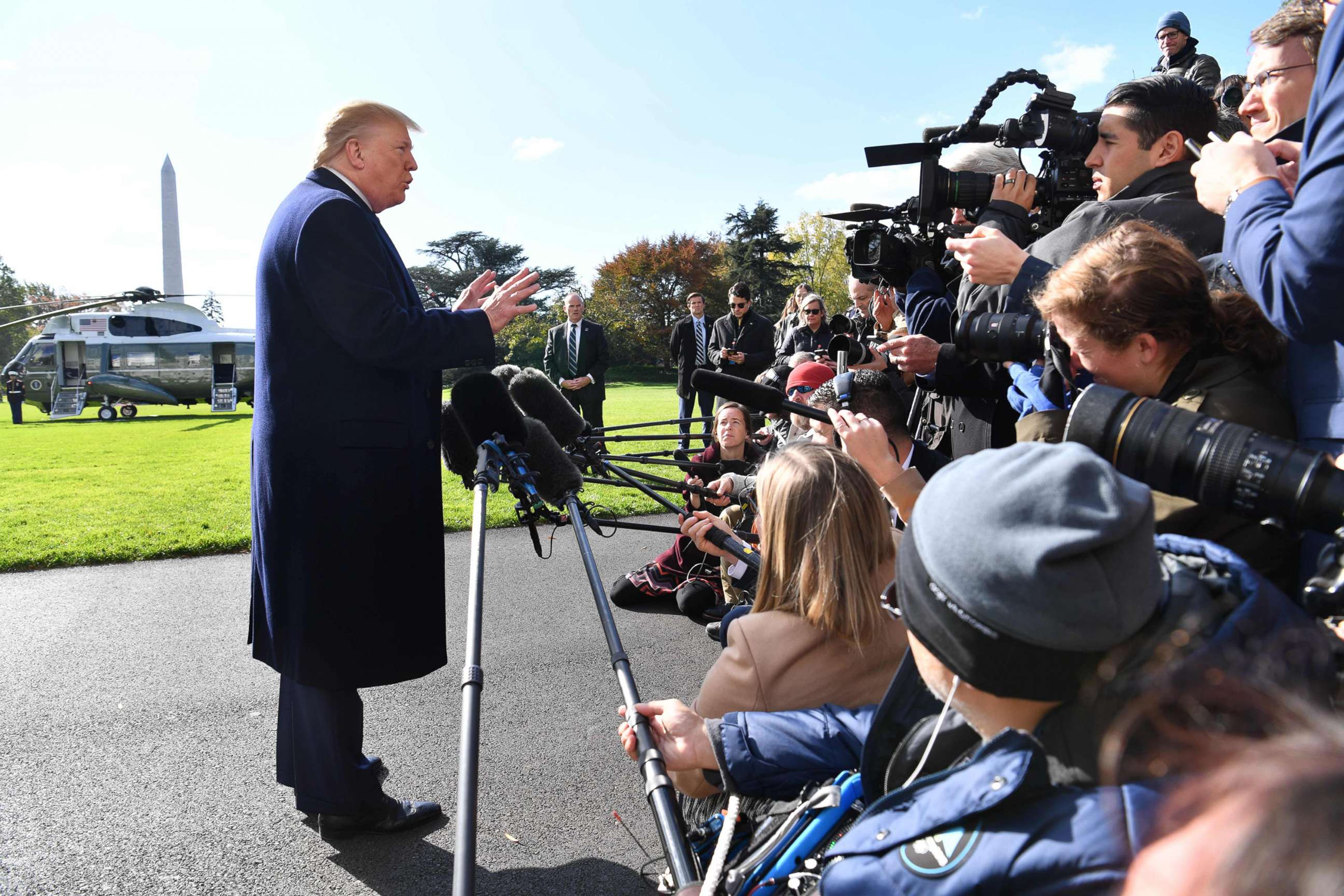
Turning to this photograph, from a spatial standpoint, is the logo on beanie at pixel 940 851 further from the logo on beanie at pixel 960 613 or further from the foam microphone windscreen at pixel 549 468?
the foam microphone windscreen at pixel 549 468

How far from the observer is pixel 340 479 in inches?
102

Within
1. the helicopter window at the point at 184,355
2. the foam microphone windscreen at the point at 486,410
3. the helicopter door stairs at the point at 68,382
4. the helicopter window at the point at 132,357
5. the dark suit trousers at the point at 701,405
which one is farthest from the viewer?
the helicopter window at the point at 184,355

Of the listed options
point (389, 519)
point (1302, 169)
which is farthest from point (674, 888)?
point (1302, 169)

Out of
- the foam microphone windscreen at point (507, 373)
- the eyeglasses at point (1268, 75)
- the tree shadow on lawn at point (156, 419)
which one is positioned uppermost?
the eyeglasses at point (1268, 75)

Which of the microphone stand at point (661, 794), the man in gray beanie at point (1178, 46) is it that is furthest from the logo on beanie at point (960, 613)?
the man in gray beanie at point (1178, 46)

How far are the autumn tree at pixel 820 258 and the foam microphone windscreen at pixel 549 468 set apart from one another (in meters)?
46.3

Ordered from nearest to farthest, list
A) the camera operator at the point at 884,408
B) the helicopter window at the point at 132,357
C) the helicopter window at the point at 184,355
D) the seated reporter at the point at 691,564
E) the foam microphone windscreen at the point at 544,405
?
1. the camera operator at the point at 884,408
2. the foam microphone windscreen at the point at 544,405
3. the seated reporter at the point at 691,564
4. the helicopter window at the point at 132,357
5. the helicopter window at the point at 184,355

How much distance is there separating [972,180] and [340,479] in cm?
240

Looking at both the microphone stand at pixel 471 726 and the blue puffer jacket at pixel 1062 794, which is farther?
the microphone stand at pixel 471 726

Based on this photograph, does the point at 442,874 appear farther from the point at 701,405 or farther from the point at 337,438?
the point at 701,405

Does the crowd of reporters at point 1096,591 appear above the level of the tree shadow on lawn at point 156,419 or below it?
above

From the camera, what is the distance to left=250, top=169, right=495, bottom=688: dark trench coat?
2541mm

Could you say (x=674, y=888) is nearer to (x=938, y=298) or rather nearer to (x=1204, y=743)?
(x=1204, y=743)

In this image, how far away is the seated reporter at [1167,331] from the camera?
1.64 metres
